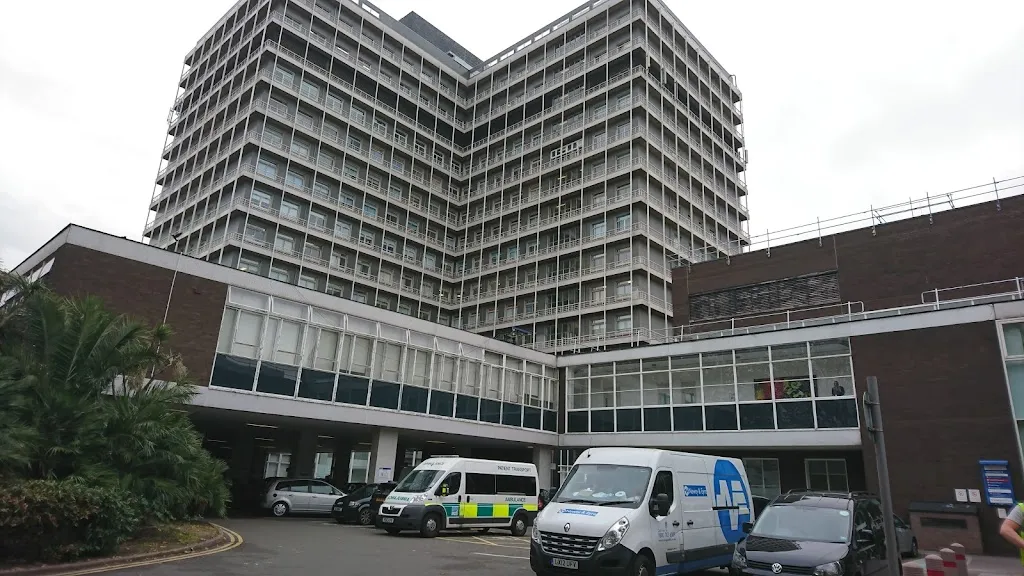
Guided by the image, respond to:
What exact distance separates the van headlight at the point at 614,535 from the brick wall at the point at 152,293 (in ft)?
51.5

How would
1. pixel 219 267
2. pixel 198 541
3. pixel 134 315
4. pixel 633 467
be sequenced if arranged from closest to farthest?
pixel 633 467 → pixel 198 541 → pixel 134 315 → pixel 219 267

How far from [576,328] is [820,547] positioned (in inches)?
1472

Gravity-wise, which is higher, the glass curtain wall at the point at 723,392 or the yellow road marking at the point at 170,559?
the glass curtain wall at the point at 723,392

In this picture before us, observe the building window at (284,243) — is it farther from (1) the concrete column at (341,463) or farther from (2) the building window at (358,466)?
(2) the building window at (358,466)

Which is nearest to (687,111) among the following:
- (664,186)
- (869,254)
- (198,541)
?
(664,186)

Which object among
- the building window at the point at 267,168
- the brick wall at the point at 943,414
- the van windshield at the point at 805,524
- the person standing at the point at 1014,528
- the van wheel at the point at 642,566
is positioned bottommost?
the van wheel at the point at 642,566

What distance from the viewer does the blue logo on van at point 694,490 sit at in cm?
1189

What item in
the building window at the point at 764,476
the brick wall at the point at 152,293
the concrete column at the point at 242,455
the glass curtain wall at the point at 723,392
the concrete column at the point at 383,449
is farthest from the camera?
the concrete column at the point at 242,455

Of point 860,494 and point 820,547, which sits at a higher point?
point 860,494

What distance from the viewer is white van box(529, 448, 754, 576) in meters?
9.84

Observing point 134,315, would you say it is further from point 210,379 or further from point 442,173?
point 442,173

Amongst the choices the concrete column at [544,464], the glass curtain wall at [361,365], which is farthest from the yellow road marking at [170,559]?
the concrete column at [544,464]

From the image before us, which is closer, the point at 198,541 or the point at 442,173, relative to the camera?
the point at 198,541

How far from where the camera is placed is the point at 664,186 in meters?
Answer: 48.5
